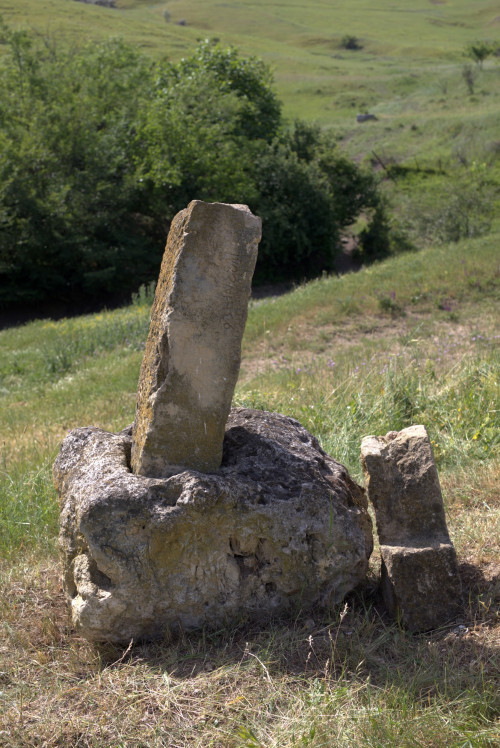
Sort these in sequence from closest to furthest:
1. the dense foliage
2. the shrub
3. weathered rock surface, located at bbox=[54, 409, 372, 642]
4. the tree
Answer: weathered rock surface, located at bbox=[54, 409, 372, 642] → the dense foliage → the tree → the shrub

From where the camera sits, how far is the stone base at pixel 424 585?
3.38 metres

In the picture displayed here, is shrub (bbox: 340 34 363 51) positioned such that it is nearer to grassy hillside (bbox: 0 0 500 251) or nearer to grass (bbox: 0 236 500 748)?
grassy hillside (bbox: 0 0 500 251)

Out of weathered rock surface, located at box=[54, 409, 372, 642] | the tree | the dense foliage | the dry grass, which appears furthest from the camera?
the tree

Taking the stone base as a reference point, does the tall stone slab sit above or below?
above

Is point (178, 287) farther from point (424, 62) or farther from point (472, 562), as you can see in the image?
point (424, 62)

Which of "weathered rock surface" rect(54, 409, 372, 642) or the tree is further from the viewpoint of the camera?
the tree

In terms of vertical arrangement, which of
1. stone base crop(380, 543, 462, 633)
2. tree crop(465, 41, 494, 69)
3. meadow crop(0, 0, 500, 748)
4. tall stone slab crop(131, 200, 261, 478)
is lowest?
meadow crop(0, 0, 500, 748)

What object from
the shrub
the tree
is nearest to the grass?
the tree

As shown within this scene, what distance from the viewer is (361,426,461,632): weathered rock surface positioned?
11.1 ft

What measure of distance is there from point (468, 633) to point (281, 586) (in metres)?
0.90

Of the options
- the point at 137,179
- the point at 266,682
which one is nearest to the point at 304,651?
the point at 266,682

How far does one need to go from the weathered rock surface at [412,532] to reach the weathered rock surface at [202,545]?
0.50 ft

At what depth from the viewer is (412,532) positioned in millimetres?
3600

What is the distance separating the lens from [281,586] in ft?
11.2
